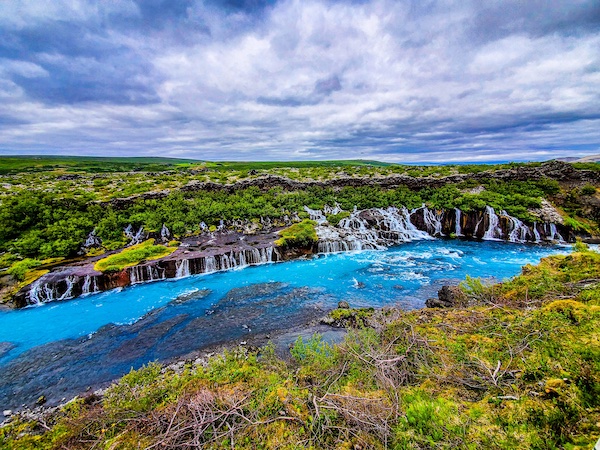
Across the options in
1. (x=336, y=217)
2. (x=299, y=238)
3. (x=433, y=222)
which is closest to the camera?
(x=299, y=238)

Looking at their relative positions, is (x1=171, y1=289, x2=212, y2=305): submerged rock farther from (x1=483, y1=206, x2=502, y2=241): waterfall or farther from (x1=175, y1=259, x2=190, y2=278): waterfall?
(x1=483, y1=206, x2=502, y2=241): waterfall

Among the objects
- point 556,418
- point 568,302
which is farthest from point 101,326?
point 568,302

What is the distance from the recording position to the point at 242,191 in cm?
3438

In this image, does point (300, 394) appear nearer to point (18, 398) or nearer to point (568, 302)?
point (568, 302)

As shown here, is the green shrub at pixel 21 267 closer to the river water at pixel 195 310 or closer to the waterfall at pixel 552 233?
the river water at pixel 195 310

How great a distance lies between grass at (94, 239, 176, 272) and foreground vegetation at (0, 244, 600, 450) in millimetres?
14464

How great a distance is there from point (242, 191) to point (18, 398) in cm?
2780

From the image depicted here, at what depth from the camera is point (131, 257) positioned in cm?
1883

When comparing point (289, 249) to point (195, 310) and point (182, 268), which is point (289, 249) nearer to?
point (182, 268)

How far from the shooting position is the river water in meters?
10.2

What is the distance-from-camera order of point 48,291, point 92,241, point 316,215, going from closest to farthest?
1. point 48,291
2. point 92,241
3. point 316,215

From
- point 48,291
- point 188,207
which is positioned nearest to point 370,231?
point 188,207

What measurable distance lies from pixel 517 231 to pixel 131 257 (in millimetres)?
34351

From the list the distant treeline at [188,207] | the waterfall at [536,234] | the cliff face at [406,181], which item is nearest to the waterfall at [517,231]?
the waterfall at [536,234]
